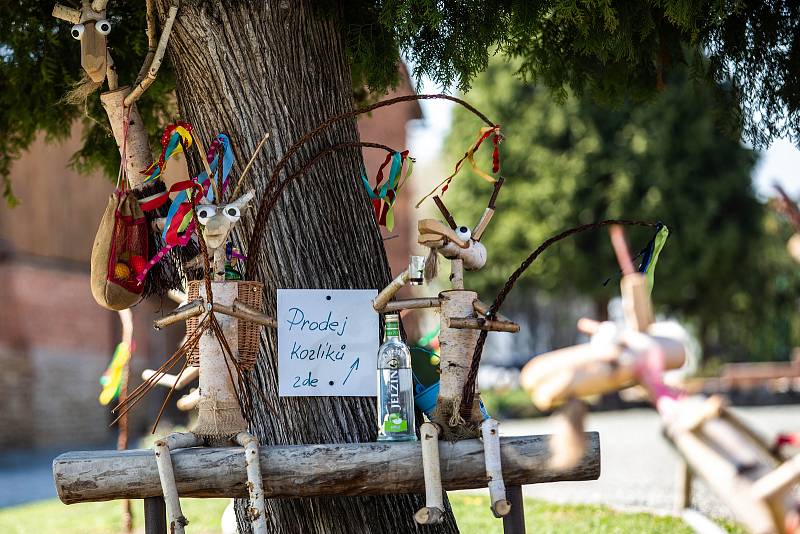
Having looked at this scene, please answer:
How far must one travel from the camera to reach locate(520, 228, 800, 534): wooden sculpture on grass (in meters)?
1.99

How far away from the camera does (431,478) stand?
9.95 ft

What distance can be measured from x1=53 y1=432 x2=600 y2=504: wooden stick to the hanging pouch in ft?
1.92

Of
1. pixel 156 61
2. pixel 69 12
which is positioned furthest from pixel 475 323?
pixel 69 12

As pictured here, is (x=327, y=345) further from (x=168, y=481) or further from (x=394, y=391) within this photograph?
(x=168, y=481)

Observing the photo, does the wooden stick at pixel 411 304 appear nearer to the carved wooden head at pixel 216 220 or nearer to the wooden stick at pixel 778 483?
the carved wooden head at pixel 216 220

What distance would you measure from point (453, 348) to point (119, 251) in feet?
3.86

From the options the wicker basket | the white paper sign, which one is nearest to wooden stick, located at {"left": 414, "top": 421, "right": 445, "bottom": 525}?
the white paper sign

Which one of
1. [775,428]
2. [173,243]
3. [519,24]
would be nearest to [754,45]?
[519,24]

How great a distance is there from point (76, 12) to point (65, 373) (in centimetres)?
1310

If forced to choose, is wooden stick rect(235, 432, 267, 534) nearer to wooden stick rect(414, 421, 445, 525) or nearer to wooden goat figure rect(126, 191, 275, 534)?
wooden goat figure rect(126, 191, 275, 534)

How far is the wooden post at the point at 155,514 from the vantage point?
10.3 ft

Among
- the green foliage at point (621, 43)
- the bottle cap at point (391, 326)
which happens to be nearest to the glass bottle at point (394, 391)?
the bottle cap at point (391, 326)

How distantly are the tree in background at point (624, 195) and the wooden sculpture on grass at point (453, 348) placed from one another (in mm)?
17756

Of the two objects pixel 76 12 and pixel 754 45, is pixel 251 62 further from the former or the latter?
pixel 754 45
